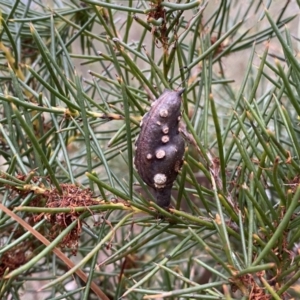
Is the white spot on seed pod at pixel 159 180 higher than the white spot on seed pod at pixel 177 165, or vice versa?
the white spot on seed pod at pixel 177 165

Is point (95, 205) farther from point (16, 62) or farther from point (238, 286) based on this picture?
point (16, 62)

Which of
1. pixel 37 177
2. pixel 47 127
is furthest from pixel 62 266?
pixel 37 177

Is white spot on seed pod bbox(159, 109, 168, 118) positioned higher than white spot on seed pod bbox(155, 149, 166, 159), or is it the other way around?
white spot on seed pod bbox(159, 109, 168, 118)

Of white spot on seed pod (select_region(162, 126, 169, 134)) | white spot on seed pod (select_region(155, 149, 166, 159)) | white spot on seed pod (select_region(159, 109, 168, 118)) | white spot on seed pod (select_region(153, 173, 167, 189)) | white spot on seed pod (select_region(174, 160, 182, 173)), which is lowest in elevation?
white spot on seed pod (select_region(153, 173, 167, 189))

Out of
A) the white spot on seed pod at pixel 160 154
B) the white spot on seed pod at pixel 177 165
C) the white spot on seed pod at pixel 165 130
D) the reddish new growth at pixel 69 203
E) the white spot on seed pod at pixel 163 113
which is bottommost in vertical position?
the reddish new growth at pixel 69 203

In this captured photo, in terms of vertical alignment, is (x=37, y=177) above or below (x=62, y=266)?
above
